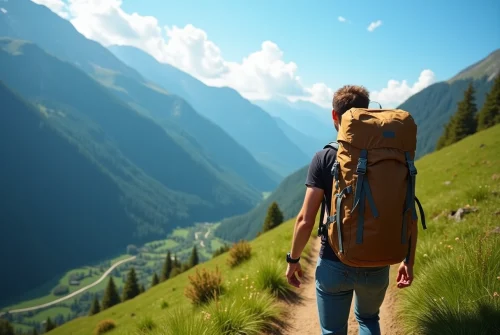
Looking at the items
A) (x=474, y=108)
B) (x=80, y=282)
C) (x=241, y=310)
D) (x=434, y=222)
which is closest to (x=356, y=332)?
(x=241, y=310)

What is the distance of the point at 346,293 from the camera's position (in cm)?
326

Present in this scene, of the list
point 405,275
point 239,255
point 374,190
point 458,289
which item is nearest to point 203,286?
point 239,255

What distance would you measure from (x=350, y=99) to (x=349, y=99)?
1cm

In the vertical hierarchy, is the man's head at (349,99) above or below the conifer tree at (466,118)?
above

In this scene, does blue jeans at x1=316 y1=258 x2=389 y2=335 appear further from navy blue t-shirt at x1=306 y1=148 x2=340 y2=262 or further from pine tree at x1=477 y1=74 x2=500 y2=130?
pine tree at x1=477 y1=74 x2=500 y2=130

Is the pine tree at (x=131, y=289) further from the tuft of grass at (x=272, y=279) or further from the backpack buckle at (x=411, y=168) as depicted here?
the backpack buckle at (x=411, y=168)

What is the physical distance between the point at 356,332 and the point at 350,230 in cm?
423

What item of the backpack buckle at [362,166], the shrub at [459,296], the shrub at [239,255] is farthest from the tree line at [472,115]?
the backpack buckle at [362,166]

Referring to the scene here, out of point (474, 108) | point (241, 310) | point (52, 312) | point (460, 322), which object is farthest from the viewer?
point (52, 312)

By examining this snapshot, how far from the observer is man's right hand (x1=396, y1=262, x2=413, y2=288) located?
11.6 ft

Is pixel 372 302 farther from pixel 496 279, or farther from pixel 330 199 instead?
pixel 496 279

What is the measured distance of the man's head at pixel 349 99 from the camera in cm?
345

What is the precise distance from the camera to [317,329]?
6.43 metres

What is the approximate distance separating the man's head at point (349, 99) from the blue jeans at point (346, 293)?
1.78 m
